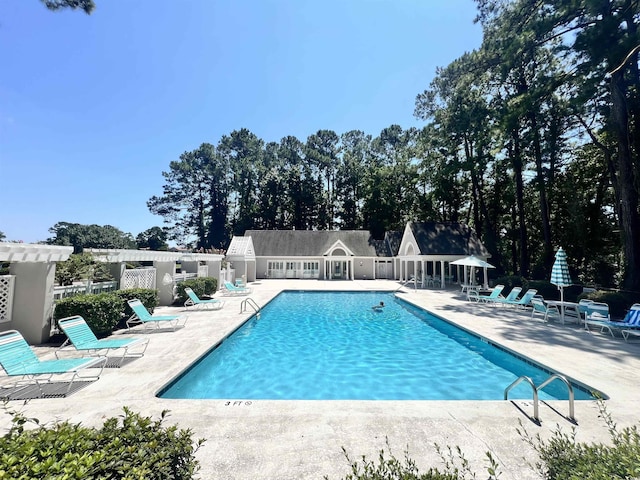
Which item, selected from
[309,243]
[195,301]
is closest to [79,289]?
[195,301]

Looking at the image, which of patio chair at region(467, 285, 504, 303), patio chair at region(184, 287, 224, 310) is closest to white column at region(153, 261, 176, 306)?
patio chair at region(184, 287, 224, 310)

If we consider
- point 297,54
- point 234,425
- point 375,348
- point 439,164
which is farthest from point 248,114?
point 234,425

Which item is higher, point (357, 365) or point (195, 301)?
point (195, 301)

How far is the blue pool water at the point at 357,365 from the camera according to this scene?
6.39 metres

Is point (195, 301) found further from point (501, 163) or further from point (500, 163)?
point (500, 163)

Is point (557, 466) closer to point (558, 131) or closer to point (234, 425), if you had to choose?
point (234, 425)

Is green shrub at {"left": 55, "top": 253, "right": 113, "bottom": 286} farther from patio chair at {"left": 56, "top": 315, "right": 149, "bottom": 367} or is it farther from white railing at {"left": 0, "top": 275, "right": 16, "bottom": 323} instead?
patio chair at {"left": 56, "top": 315, "right": 149, "bottom": 367}

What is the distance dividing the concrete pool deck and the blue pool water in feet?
2.56

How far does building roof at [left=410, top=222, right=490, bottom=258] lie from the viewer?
1009 inches

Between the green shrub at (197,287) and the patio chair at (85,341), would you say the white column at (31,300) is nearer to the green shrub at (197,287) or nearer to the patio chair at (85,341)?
the patio chair at (85,341)

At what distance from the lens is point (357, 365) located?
26.3 ft

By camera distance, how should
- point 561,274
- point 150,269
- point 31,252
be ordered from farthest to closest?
point 150,269
point 561,274
point 31,252

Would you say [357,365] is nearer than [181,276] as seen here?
Yes

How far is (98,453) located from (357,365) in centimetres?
692
